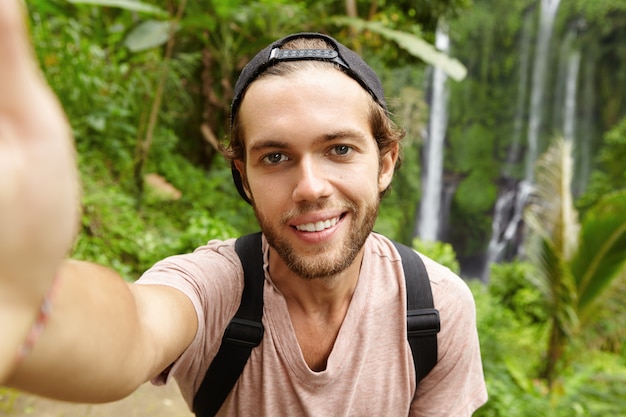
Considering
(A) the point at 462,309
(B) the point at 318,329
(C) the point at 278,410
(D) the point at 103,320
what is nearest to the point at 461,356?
(A) the point at 462,309

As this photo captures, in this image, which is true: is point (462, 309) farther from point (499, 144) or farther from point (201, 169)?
point (499, 144)

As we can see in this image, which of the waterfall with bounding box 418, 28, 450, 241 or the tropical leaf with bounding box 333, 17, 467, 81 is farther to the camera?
the waterfall with bounding box 418, 28, 450, 241

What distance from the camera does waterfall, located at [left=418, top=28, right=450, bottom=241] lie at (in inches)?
546

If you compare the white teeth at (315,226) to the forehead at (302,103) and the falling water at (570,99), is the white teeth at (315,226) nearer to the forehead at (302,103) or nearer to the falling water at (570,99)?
the forehead at (302,103)

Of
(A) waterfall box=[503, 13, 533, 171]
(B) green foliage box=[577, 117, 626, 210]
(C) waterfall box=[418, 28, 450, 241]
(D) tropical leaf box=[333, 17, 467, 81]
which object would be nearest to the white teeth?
(D) tropical leaf box=[333, 17, 467, 81]

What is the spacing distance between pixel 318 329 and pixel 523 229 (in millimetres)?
13424

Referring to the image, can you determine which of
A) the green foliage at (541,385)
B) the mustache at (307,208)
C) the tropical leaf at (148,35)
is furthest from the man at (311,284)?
the tropical leaf at (148,35)

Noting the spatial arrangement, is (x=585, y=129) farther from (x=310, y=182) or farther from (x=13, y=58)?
(x=13, y=58)

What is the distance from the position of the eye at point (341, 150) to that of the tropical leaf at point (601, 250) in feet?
10.3

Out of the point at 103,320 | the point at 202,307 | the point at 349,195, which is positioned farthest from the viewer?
the point at 349,195

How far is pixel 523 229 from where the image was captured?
13.2 meters

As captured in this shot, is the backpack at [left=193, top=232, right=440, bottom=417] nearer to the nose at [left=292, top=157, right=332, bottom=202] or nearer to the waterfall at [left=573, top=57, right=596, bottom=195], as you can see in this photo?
the nose at [left=292, top=157, right=332, bottom=202]

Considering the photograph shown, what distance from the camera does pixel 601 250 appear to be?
3.51 m

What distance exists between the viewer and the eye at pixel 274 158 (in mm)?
1122
